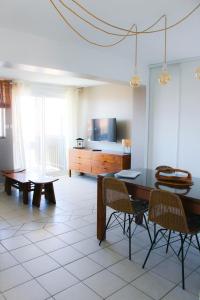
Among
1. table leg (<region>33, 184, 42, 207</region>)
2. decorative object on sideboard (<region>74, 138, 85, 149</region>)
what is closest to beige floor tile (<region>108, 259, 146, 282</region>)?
table leg (<region>33, 184, 42, 207</region>)

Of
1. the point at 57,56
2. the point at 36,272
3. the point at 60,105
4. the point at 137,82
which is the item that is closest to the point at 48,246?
the point at 36,272

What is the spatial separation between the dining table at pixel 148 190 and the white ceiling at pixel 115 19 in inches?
65.3

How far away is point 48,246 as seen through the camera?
9.39 feet

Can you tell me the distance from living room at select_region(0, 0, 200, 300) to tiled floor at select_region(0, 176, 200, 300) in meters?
0.01

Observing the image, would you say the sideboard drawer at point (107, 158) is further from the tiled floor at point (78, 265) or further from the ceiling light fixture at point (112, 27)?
the ceiling light fixture at point (112, 27)

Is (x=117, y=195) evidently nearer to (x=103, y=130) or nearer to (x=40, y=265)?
(x=40, y=265)

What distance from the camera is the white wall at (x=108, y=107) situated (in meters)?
5.71

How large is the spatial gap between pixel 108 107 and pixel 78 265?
4.26 m

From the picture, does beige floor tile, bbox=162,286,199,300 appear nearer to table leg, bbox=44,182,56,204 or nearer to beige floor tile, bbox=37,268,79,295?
beige floor tile, bbox=37,268,79,295

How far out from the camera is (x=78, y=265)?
8.16 ft

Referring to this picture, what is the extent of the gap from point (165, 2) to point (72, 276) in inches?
101

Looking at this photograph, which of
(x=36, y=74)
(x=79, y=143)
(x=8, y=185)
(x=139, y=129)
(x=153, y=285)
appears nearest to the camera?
(x=153, y=285)

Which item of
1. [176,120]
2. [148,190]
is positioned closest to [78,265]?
[148,190]

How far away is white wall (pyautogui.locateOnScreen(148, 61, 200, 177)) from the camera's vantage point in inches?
161
